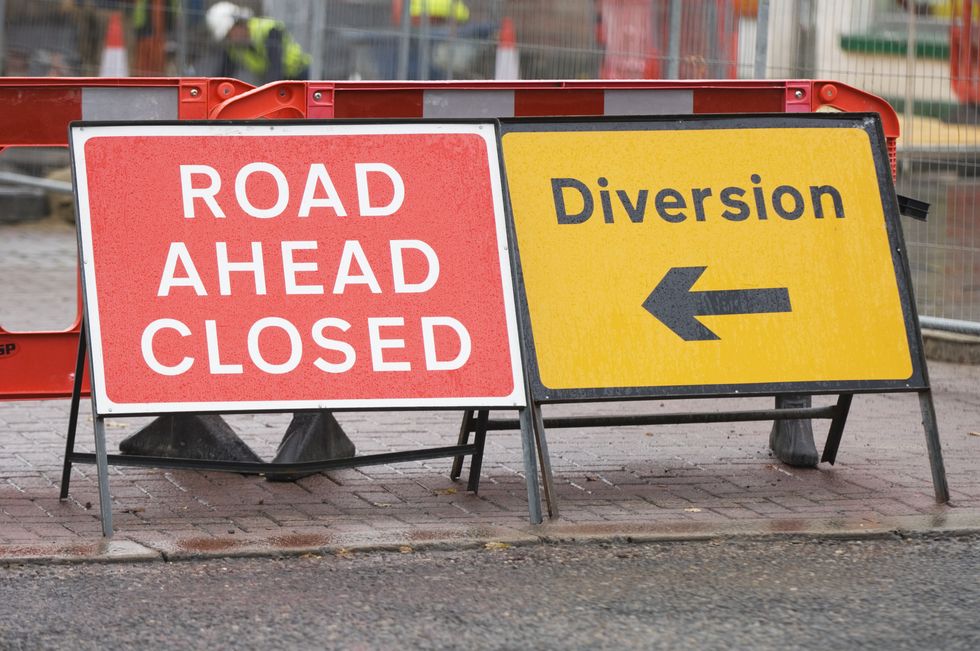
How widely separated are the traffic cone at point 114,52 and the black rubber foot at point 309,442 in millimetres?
8918

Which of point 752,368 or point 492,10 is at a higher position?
point 492,10

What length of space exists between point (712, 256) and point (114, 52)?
9.88 m

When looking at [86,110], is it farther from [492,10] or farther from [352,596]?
[492,10]

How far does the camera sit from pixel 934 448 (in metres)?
5.77

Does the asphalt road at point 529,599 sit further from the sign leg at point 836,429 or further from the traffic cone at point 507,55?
the traffic cone at point 507,55

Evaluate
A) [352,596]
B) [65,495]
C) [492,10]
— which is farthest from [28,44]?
[352,596]

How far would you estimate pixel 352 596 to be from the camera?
464 centimetres

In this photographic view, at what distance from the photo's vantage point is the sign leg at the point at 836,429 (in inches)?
246

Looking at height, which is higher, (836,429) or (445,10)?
(445,10)

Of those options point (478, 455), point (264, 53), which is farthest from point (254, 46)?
point (478, 455)

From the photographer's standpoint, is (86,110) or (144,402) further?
(86,110)

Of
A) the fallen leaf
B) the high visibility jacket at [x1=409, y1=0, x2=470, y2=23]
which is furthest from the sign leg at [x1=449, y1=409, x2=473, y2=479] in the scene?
the high visibility jacket at [x1=409, y1=0, x2=470, y2=23]

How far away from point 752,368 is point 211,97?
2.16 m

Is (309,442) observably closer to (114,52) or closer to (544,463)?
A: (544,463)
